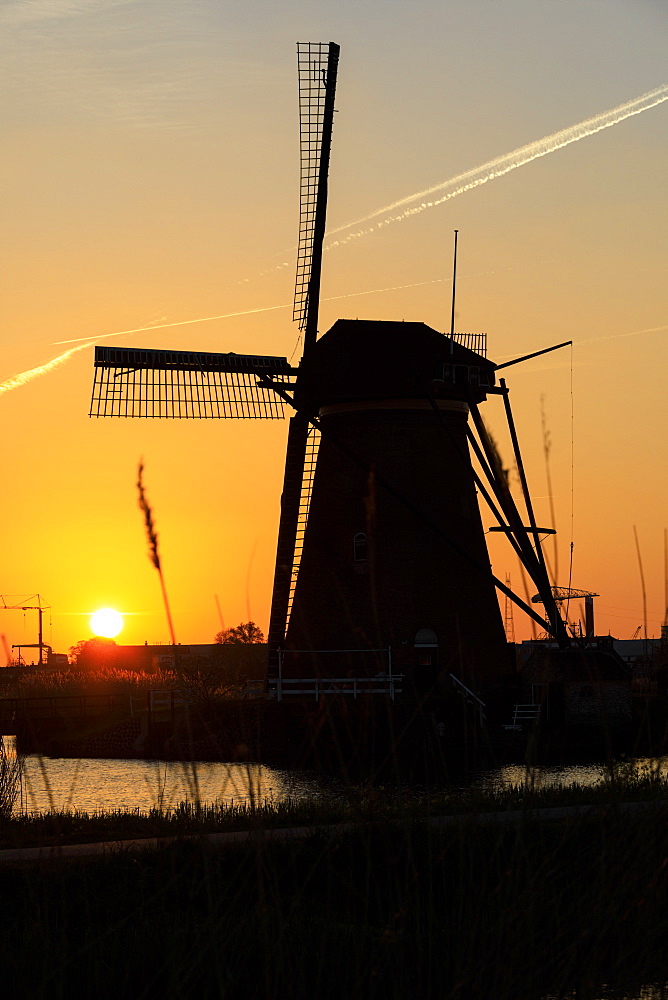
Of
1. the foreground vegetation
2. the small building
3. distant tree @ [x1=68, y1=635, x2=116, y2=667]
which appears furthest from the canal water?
distant tree @ [x1=68, y1=635, x2=116, y2=667]

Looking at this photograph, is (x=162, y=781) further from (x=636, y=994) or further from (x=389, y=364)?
(x=636, y=994)

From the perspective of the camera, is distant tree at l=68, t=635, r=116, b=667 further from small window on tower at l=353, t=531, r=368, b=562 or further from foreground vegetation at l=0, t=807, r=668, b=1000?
foreground vegetation at l=0, t=807, r=668, b=1000

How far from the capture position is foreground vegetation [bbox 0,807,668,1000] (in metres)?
6.58

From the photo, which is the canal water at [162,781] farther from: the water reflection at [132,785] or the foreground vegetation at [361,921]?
the foreground vegetation at [361,921]

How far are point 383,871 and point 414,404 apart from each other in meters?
22.6

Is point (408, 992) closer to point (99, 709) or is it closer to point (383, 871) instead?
point (383, 871)

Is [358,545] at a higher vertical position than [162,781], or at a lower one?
higher

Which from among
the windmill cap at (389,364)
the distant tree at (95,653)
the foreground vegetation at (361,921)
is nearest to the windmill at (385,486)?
the windmill cap at (389,364)

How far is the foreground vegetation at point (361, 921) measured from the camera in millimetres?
6582

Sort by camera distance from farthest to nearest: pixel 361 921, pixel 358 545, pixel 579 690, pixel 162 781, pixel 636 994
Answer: pixel 579 690, pixel 358 545, pixel 162 781, pixel 361 921, pixel 636 994

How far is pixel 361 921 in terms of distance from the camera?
9.34 m

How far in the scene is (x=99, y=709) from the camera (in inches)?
1783

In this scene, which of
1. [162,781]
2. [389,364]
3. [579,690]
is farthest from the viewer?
[579,690]

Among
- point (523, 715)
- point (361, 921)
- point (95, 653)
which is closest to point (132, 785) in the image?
point (523, 715)
